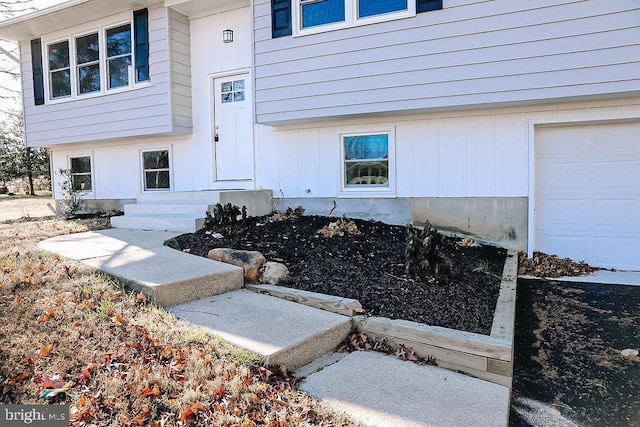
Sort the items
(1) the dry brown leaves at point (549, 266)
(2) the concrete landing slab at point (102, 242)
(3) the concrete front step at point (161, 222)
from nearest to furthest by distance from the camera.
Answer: (2) the concrete landing slab at point (102, 242) → (1) the dry brown leaves at point (549, 266) → (3) the concrete front step at point (161, 222)

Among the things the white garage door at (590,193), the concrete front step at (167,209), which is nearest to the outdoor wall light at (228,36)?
the concrete front step at (167,209)

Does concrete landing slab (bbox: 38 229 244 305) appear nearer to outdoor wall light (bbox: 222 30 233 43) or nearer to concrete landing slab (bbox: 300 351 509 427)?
concrete landing slab (bbox: 300 351 509 427)

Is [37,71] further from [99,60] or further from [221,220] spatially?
[221,220]

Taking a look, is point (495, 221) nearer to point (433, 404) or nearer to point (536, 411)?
point (536, 411)

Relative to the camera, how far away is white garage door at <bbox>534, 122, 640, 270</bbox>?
5.54 metres

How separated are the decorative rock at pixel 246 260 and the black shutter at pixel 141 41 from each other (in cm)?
508

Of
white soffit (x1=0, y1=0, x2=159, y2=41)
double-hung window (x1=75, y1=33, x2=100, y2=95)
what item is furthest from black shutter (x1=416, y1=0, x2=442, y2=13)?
double-hung window (x1=75, y1=33, x2=100, y2=95)

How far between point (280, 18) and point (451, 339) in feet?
18.0

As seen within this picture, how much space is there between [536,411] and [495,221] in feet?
12.2

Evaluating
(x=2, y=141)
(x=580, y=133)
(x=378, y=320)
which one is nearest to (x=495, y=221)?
(x=580, y=133)

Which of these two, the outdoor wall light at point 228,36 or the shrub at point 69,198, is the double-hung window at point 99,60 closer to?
the outdoor wall light at point 228,36

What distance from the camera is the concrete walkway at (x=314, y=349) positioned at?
235 centimetres

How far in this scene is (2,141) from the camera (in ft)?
62.4

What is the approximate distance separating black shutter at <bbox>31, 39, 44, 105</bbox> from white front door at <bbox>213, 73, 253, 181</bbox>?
14.3 ft
